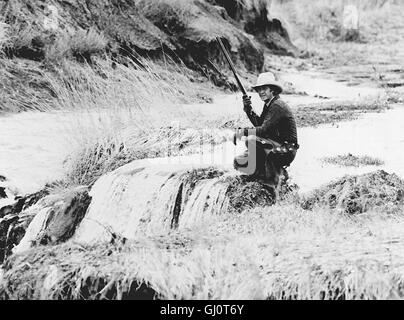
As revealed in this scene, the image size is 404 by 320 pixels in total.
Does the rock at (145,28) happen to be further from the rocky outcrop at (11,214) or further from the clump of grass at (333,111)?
the rocky outcrop at (11,214)

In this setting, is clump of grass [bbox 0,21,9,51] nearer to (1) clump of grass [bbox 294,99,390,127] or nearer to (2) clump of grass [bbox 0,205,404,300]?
(1) clump of grass [bbox 294,99,390,127]

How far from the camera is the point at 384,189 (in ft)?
14.1

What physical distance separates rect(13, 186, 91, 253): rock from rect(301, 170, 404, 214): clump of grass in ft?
5.30

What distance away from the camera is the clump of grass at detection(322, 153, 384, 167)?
5.30 m

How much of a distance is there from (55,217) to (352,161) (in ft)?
8.42

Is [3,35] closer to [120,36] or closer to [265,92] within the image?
[120,36]

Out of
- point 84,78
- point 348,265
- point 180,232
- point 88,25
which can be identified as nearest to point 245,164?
point 180,232

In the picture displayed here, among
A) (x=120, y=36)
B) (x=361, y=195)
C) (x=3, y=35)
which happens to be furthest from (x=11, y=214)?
(x=120, y=36)

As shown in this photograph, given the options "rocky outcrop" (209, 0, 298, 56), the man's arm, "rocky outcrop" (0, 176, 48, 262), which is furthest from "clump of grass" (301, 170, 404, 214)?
"rocky outcrop" (209, 0, 298, 56)

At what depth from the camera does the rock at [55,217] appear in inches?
166

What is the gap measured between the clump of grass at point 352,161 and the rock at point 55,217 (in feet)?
7.10

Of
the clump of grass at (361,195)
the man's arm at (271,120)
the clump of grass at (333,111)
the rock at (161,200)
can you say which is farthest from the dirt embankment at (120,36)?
the clump of grass at (361,195)

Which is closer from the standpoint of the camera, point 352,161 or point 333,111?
point 352,161

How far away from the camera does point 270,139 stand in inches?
175
